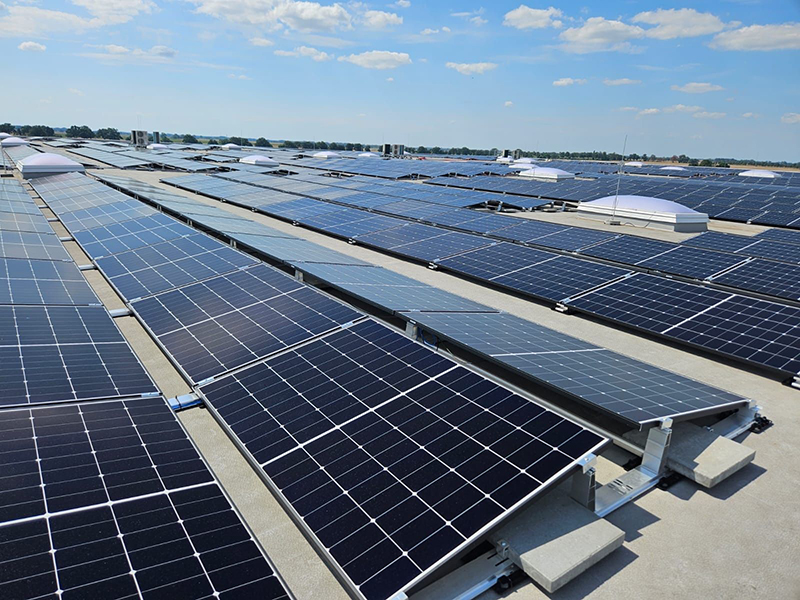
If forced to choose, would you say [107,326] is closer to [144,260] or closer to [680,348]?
[144,260]

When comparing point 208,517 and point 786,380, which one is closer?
point 208,517

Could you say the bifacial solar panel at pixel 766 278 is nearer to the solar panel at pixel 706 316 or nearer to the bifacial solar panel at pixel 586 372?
the solar panel at pixel 706 316

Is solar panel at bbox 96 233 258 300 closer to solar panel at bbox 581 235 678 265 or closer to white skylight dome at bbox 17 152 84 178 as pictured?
solar panel at bbox 581 235 678 265

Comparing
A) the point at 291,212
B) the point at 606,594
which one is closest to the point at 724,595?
the point at 606,594

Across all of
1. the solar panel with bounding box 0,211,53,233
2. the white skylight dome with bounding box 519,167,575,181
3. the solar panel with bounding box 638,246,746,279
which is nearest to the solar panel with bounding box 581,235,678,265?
the solar panel with bounding box 638,246,746,279

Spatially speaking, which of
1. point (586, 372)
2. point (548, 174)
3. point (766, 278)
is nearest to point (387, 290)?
point (586, 372)

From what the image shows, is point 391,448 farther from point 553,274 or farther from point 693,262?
point 693,262

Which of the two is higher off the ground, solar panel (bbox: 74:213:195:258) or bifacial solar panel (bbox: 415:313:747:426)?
solar panel (bbox: 74:213:195:258)
